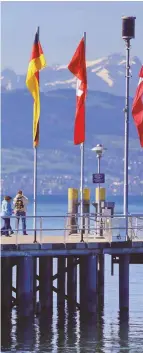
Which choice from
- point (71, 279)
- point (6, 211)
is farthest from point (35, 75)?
point (71, 279)

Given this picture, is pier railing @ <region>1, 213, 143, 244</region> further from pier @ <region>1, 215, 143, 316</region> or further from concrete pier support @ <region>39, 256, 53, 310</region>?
concrete pier support @ <region>39, 256, 53, 310</region>

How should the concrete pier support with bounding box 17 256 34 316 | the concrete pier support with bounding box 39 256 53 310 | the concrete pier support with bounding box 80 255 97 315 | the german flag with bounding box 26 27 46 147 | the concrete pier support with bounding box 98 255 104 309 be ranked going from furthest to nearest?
the concrete pier support with bounding box 98 255 104 309, the german flag with bounding box 26 27 46 147, the concrete pier support with bounding box 39 256 53 310, the concrete pier support with bounding box 80 255 97 315, the concrete pier support with bounding box 17 256 34 316

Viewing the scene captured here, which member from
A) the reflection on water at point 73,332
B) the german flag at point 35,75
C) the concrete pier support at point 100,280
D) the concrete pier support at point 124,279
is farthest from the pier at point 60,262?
the german flag at point 35,75

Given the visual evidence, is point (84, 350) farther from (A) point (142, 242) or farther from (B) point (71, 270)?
(B) point (71, 270)

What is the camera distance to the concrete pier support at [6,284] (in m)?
64.8

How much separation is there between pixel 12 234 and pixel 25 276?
24.0 feet

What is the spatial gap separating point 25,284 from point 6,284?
3.00m

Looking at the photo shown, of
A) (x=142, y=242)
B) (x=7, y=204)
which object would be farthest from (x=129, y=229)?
(x=7, y=204)

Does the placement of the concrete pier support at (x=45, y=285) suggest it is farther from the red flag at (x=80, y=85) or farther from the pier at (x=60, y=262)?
the red flag at (x=80, y=85)

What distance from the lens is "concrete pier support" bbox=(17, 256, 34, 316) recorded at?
62.3 m

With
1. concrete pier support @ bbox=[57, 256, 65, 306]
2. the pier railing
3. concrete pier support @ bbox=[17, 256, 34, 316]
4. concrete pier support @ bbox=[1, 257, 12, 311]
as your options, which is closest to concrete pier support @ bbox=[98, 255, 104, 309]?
the pier railing

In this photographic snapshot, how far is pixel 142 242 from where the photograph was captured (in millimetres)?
64000

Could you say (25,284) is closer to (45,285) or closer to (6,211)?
(45,285)

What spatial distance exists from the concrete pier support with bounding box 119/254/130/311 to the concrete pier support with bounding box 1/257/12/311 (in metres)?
3.86
